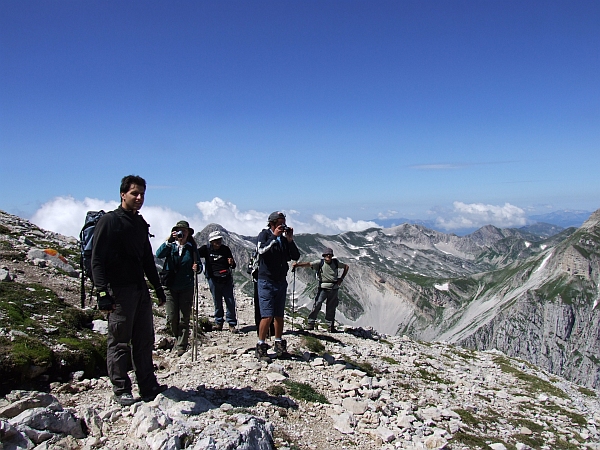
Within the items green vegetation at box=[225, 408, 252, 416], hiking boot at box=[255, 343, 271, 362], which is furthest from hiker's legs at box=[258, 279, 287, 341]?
green vegetation at box=[225, 408, 252, 416]

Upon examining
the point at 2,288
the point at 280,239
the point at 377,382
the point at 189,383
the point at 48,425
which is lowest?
the point at 377,382

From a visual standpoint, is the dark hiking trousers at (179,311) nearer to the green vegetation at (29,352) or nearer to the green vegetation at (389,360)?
the green vegetation at (29,352)

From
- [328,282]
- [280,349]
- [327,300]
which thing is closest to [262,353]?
[280,349]

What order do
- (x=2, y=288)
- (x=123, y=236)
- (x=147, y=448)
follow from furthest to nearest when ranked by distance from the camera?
(x=2, y=288) → (x=123, y=236) → (x=147, y=448)

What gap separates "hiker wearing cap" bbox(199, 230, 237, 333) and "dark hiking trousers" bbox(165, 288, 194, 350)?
300cm

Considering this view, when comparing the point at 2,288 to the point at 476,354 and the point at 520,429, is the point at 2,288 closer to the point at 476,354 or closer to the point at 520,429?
the point at 520,429

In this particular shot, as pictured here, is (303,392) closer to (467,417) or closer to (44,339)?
(467,417)

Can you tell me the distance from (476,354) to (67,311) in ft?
67.0

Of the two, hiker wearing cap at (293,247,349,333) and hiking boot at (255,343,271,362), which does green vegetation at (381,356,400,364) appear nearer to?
hiker wearing cap at (293,247,349,333)

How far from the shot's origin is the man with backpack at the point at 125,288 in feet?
23.3

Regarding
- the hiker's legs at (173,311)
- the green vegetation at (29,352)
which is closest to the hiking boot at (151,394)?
the green vegetation at (29,352)

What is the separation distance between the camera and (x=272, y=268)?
36.3 feet

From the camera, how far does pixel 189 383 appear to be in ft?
29.3

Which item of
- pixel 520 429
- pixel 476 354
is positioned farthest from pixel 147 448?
pixel 476 354
